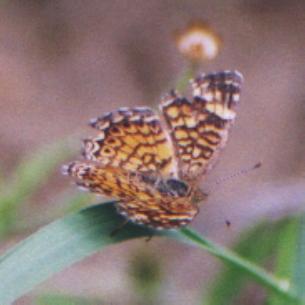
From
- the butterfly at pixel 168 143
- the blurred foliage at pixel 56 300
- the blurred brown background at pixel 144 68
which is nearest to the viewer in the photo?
the butterfly at pixel 168 143

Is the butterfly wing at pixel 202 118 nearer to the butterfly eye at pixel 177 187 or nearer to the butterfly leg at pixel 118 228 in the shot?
the butterfly eye at pixel 177 187

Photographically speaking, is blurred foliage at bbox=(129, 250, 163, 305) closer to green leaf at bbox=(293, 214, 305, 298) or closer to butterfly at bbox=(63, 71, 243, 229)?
butterfly at bbox=(63, 71, 243, 229)

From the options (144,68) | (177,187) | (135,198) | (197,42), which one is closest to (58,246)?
(135,198)

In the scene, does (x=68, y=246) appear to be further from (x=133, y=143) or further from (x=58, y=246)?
(x=133, y=143)

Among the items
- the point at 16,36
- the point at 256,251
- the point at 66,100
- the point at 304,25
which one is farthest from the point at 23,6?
the point at 256,251

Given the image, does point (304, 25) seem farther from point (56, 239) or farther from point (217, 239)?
point (56, 239)

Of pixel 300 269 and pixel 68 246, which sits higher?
pixel 68 246

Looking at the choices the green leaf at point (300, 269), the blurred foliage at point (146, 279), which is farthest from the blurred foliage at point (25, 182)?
the green leaf at point (300, 269)
